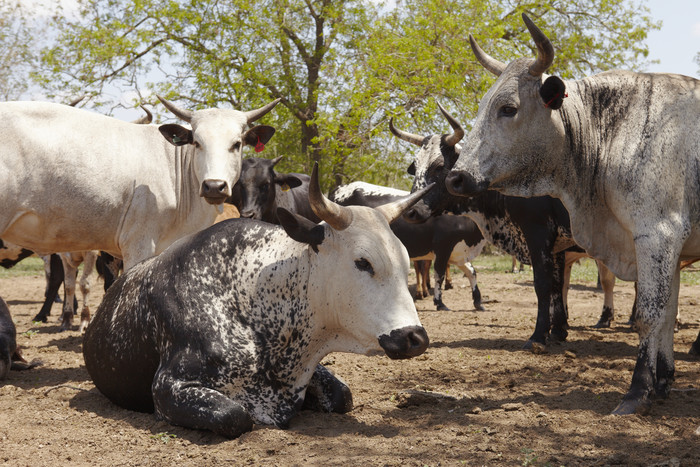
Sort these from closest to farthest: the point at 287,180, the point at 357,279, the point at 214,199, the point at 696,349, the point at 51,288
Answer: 1. the point at 357,279
2. the point at 214,199
3. the point at 696,349
4. the point at 287,180
5. the point at 51,288

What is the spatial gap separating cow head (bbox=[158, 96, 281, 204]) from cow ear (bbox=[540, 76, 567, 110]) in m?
2.86

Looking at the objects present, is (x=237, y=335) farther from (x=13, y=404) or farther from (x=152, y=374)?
(x=13, y=404)

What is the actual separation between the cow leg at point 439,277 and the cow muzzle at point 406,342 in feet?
25.1

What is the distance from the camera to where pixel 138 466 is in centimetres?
390

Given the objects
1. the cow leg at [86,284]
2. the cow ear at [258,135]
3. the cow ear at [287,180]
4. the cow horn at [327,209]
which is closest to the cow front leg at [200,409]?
the cow horn at [327,209]

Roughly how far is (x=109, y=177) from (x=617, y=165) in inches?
162

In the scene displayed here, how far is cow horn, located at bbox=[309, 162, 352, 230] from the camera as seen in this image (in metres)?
4.24

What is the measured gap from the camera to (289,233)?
4.45m

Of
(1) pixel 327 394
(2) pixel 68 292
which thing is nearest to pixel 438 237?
(2) pixel 68 292

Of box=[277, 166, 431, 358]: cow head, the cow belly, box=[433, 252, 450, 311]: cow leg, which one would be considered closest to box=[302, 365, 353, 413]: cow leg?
box=[277, 166, 431, 358]: cow head

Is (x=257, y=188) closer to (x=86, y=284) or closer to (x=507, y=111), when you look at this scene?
(x=86, y=284)

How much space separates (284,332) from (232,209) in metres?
6.27

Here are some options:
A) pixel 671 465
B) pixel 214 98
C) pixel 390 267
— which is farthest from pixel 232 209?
pixel 214 98

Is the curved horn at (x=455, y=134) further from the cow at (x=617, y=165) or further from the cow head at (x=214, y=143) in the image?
the cow at (x=617, y=165)
